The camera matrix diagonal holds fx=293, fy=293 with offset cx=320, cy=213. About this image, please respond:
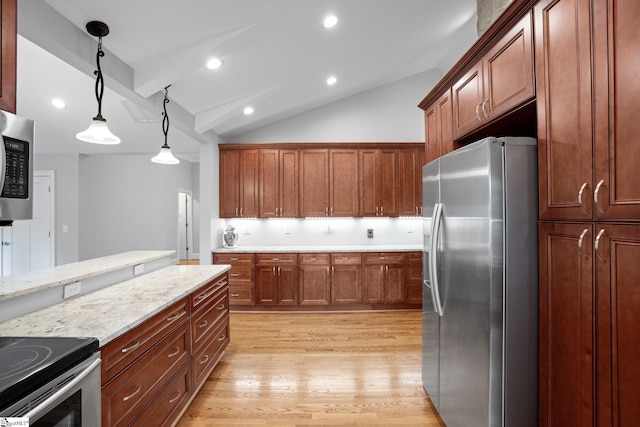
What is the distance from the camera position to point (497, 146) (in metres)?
1.43

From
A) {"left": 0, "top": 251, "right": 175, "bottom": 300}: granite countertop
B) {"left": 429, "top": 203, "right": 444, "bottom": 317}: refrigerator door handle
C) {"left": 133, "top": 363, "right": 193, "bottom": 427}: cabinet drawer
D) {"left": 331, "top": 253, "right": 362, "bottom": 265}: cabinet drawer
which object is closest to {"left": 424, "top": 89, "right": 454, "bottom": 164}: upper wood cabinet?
{"left": 429, "top": 203, "right": 444, "bottom": 317}: refrigerator door handle

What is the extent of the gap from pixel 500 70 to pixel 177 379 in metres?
2.72

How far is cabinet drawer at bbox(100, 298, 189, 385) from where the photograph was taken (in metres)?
1.29

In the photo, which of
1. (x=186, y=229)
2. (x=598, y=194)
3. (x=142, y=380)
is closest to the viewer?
(x=598, y=194)

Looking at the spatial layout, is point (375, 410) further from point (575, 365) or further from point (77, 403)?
point (77, 403)

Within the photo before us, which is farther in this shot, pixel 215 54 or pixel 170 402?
pixel 215 54

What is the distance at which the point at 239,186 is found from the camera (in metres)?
4.70

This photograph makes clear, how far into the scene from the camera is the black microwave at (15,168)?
42.3 inches

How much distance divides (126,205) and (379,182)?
18.2 ft

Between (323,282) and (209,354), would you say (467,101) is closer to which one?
(209,354)

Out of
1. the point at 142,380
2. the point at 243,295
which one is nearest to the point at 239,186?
the point at 243,295

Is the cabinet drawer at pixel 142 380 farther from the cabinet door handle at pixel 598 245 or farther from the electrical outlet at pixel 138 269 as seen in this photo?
the cabinet door handle at pixel 598 245

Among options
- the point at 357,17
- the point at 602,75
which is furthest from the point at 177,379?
the point at 357,17

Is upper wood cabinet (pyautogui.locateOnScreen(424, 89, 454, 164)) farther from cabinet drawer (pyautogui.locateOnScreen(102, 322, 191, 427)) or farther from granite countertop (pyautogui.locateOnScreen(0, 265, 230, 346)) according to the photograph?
cabinet drawer (pyautogui.locateOnScreen(102, 322, 191, 427))
